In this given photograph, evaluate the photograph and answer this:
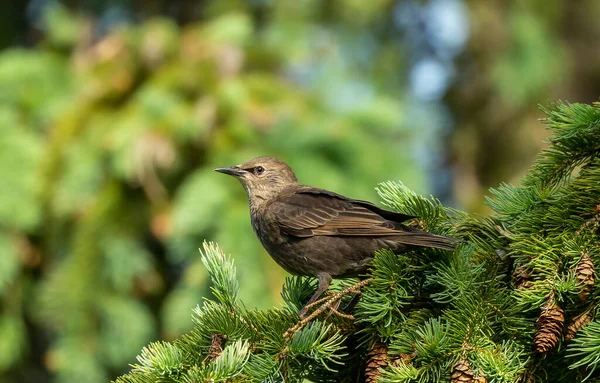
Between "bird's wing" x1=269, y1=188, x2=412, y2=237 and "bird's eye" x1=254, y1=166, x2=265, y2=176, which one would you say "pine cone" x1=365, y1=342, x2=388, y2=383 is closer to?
"bird's wing" x1=269, y1=188, x2=412, y2=237

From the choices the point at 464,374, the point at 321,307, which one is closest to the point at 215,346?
the point at 321,307

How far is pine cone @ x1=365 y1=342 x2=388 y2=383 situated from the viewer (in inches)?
95.4

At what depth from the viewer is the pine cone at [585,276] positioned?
2.35m

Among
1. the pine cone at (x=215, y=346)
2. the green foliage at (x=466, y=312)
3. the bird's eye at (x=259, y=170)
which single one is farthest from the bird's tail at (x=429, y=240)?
the bird's eye at (x=259, y=170)

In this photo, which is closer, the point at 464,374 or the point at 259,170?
the point at 464,374

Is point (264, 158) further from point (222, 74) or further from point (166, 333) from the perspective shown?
point (166, 333)

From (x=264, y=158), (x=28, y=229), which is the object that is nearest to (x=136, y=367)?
(x=264, y=158)

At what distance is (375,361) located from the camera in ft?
8.07

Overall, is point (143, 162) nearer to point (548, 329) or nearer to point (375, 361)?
point (375, 361)

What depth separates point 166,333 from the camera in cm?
499

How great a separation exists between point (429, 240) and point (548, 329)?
0.65 meters

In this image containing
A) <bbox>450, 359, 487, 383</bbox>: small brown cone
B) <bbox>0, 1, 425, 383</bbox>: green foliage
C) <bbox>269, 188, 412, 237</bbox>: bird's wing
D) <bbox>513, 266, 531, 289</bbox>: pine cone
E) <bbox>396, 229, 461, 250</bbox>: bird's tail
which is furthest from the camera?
<bbox>0, 1, 425, 383</bbox>: green foliage

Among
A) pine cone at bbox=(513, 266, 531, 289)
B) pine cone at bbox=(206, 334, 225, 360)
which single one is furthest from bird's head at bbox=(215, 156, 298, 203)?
pine cone at bbox=(513, 266, 531, 289)

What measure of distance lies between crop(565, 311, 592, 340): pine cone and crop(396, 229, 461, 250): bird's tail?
0.52m
